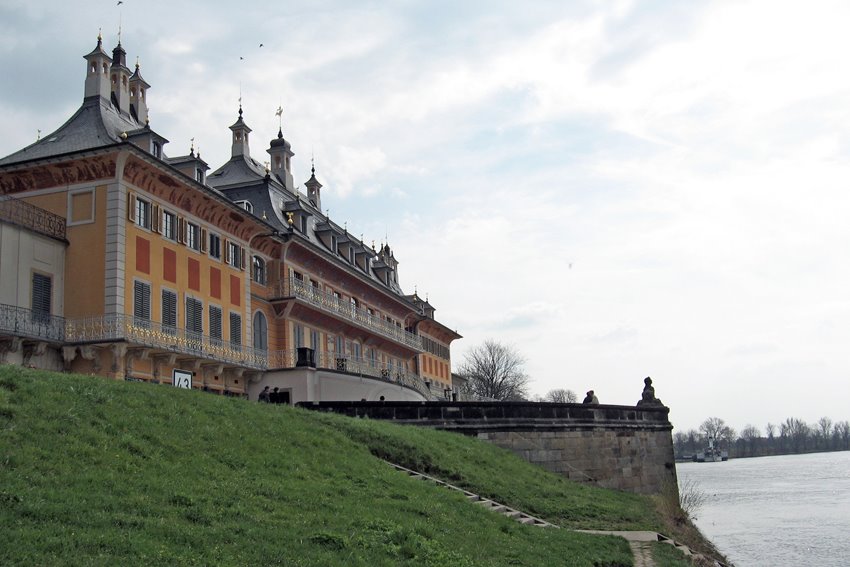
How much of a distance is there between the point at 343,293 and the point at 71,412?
1384 inches

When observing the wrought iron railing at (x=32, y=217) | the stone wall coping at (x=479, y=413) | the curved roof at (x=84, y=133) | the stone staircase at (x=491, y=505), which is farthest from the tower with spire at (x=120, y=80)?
the stone staircase at (x=491, y=505)

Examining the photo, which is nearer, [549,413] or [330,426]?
[330,426]

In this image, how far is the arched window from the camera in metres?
39.8

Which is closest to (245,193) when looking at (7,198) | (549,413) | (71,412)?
(7,198)

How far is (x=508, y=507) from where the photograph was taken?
814 inches

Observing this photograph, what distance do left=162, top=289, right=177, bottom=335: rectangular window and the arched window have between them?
7.50 metres

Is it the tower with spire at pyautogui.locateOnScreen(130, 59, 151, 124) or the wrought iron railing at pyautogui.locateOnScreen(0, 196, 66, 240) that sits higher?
the tower with spire at pyautogui.locateOnScreen(130, 59, 151, 124)

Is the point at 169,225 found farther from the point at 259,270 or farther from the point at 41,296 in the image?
the point at 259,270

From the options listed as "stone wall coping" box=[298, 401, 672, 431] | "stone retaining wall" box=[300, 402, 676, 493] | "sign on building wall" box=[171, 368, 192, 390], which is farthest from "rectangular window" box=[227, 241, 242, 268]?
"stone retaining wall" box=[300, 402, 676, 493]

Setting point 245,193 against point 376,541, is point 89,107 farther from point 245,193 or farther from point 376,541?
point 376,541

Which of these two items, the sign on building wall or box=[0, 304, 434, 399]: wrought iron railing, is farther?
the sign on building wall

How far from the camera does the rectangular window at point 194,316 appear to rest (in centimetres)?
3325

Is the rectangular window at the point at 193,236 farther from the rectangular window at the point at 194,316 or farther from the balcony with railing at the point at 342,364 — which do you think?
the balcony with railing at the point at 342,364

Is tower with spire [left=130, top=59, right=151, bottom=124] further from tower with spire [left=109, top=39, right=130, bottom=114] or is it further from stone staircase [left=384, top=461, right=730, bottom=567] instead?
stone staircase [left=384, top=461, right=730, bottom=567]
